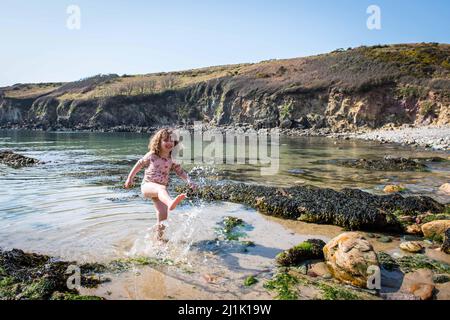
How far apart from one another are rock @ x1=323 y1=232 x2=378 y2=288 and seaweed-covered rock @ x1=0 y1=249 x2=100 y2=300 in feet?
11.7

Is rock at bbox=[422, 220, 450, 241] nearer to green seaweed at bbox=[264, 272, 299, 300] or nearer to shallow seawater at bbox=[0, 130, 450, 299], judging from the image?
shallow seawater at bbox=[0, 130, 450, 299]

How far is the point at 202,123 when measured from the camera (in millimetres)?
67938

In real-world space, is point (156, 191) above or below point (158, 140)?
below

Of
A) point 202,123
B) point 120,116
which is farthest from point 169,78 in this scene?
point 202,123

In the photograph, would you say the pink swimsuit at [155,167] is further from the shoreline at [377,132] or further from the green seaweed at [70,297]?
the shoreline at [377,132]

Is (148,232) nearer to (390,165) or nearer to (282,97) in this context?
(390,165)

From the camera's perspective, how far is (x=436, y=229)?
7.37 m

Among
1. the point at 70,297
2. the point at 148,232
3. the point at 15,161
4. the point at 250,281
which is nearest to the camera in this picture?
the point at 70,297

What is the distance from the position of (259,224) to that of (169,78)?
262 feet

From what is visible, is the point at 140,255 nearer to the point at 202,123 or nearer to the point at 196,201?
the point at 196,201

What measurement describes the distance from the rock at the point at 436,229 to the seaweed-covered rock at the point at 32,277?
6373 millimetres

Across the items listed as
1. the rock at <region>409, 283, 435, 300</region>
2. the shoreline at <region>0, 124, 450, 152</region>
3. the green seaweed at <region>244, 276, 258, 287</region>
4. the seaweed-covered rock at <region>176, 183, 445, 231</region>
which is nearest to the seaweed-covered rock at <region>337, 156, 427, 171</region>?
the seaweed-covered rock at <region>176, 183, 445, 231</region>

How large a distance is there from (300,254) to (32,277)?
→ 4.18m

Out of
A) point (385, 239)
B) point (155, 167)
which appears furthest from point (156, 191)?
point (385, 239)
